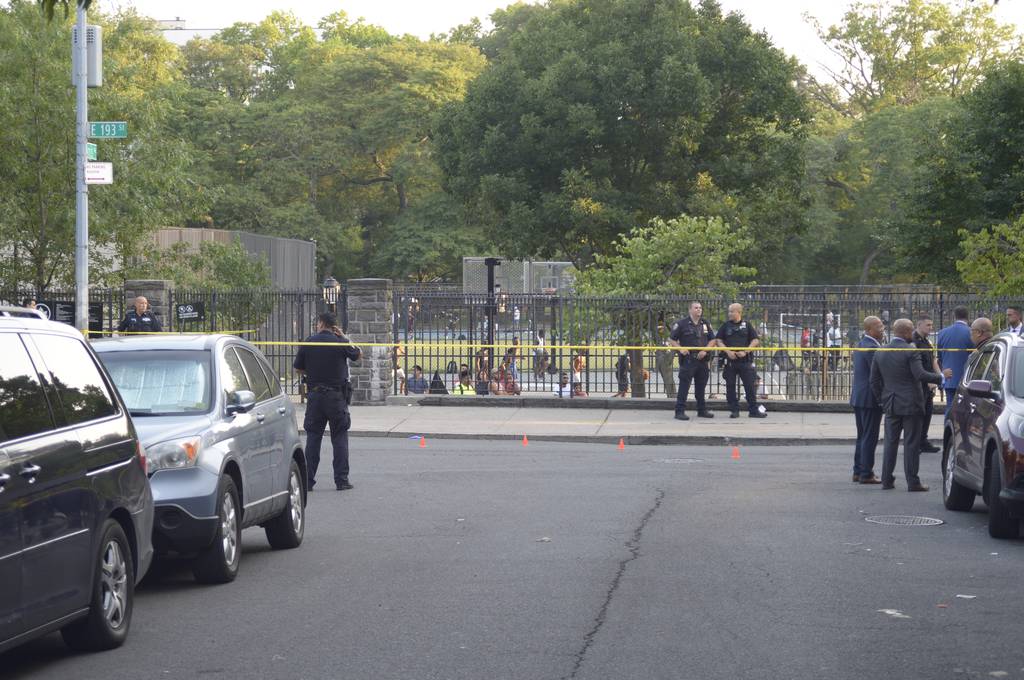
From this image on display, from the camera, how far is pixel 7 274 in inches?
1181

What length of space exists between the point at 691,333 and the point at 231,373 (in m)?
14.4

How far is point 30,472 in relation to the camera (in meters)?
6.64

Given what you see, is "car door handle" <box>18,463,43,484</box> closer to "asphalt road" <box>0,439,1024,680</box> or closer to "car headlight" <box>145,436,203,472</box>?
"asphalt road" <box>0,439,1024,680</box>

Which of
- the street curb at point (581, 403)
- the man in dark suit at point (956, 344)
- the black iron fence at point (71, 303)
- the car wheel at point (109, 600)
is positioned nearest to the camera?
the car wheel at point (109, 600)

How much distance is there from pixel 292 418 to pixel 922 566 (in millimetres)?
4840

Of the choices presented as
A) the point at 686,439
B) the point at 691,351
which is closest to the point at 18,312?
the point at 686,439

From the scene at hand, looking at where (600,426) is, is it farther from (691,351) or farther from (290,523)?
(290,523)

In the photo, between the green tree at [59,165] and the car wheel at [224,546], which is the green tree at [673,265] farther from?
the car wheel at [224,546]

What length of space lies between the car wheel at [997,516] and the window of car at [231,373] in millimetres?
5846

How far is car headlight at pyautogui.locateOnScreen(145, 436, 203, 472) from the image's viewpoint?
9.38 meters

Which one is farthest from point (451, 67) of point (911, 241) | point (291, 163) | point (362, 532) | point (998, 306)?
point (362, 532)

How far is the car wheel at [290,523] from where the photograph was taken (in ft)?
37.1

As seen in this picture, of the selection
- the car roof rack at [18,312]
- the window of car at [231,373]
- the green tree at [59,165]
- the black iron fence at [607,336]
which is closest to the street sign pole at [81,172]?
the green tree at [59,165]

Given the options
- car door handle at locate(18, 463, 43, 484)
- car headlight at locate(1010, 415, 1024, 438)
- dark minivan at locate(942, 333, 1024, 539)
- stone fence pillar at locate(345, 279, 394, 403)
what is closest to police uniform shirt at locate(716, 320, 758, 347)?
stone fence pillar at locate(345, 279, 394, 403)
